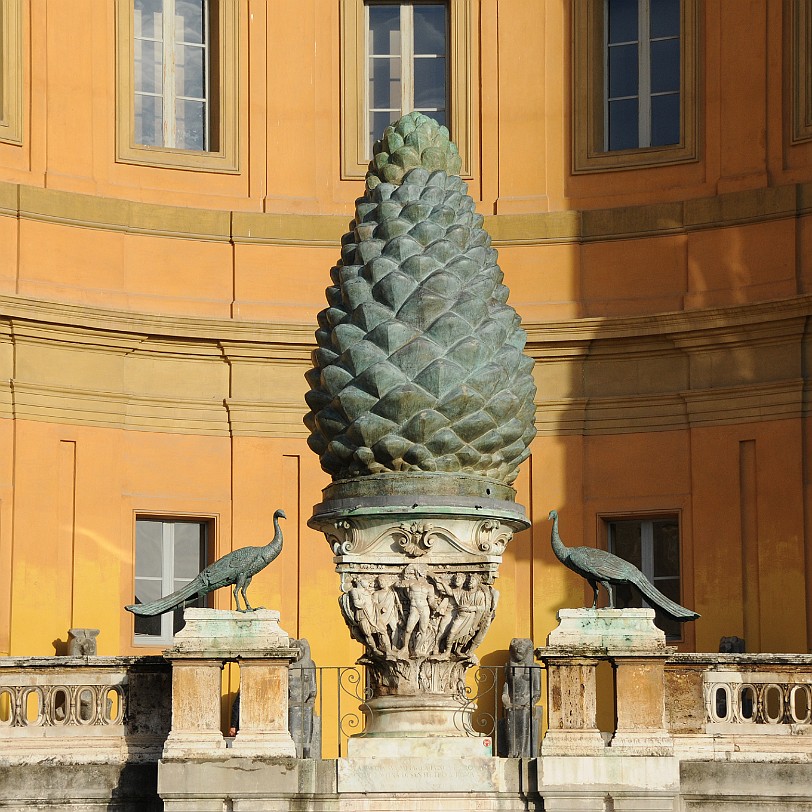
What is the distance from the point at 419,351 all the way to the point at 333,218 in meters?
10.7

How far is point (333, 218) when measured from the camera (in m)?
22.6

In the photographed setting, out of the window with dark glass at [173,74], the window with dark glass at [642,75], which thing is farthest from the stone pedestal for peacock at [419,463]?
the window with dark glass at [173,74]

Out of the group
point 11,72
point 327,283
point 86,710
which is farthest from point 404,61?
point 86,710

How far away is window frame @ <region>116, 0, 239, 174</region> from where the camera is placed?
73.2 feet

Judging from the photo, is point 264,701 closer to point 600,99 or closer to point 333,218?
point 333,218

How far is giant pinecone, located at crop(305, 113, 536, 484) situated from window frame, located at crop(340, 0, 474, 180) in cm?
1022

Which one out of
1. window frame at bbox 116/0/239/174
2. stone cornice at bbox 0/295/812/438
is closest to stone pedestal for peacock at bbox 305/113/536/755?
stone cornice at bbox 0/295/812/438

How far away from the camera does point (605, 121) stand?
2264 centimetres

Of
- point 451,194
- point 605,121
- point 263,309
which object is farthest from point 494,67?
point 451,194

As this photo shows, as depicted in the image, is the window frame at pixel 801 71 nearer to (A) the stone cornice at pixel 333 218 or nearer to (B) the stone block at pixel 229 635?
(A) the stone cornice at pixel 333 218

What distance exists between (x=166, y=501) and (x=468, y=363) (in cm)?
1019

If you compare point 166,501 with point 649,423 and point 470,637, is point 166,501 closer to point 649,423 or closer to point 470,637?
point 649,423

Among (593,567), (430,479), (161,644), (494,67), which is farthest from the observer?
(494,67)

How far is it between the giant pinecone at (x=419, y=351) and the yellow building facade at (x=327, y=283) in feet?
29.9
